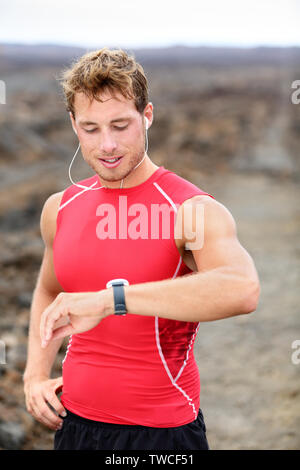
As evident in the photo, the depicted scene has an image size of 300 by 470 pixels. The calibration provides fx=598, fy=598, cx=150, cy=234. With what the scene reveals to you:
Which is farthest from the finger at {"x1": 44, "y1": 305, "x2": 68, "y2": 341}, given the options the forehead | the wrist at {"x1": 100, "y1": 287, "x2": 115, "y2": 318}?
the forehead

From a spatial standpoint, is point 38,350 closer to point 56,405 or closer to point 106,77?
point 56,405

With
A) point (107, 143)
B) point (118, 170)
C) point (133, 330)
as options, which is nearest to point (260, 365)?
point (133, 330)

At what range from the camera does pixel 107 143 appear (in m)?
2.07

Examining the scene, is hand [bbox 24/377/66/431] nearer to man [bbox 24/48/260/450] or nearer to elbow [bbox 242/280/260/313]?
man [bbox 24/48/260/450]

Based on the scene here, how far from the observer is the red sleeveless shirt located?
81.3 inches

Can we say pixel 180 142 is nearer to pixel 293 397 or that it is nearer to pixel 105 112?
pixel 293 397

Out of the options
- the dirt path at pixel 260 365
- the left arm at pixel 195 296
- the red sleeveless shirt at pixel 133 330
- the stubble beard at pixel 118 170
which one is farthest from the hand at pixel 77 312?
the dirt path at pixel 260 365

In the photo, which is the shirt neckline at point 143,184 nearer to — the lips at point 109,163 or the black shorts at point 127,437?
the lips at point 109,163

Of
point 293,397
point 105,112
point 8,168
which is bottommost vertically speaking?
point 293,397

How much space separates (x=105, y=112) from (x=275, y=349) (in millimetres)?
5381

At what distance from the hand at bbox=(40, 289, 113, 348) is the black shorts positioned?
435 mm

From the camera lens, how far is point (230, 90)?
51031 millimetres

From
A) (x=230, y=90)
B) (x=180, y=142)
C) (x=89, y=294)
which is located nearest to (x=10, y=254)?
(x=89, y=294)

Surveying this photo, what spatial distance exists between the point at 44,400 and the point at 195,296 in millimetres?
837
